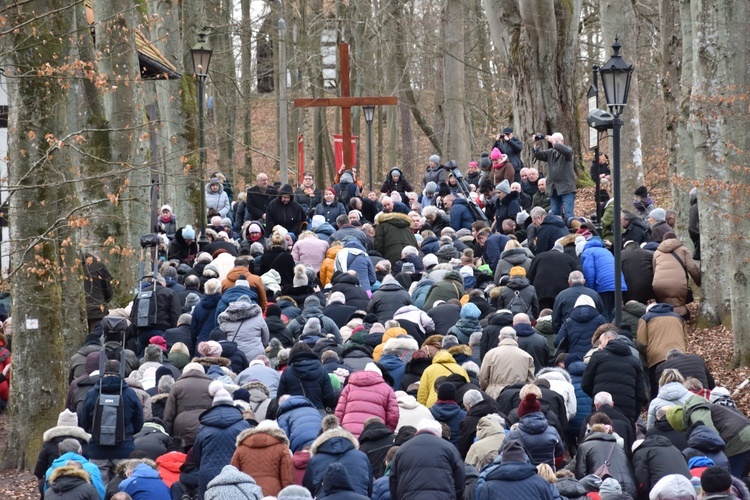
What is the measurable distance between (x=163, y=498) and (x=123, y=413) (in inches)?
58.6

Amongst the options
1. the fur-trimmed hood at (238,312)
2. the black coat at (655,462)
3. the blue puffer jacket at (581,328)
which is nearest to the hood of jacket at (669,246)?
the blue puffer jacket at (581,328)

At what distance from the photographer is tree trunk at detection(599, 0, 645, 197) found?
24156 mm

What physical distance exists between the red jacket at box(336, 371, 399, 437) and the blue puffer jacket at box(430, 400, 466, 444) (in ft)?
1.45

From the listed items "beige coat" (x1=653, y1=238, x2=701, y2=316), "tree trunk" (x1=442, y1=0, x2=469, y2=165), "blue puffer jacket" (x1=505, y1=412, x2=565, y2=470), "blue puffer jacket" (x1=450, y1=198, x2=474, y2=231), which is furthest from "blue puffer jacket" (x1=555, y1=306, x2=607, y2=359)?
"tree trunk" (x1=442, y1=0, x2=469, y2=165)

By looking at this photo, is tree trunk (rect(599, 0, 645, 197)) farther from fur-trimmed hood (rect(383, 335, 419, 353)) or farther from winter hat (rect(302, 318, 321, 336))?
fur-trimmed hood (rect(383, 335, 419, 353))

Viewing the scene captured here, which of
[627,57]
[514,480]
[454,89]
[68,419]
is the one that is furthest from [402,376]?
[454,89]

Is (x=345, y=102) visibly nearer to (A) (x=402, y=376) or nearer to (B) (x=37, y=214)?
(B) (x=37, y=214)

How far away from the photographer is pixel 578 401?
13047mm

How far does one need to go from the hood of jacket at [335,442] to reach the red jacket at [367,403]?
1.41 meters

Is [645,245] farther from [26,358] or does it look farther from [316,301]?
[26,358]

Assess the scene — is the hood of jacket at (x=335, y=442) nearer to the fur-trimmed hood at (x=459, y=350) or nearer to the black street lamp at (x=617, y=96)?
the fur-trimmed hood at (x=459, y=350)

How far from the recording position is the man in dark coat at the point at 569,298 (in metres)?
15.1

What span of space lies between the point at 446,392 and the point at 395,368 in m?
2.09

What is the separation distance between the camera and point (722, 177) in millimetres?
16578
